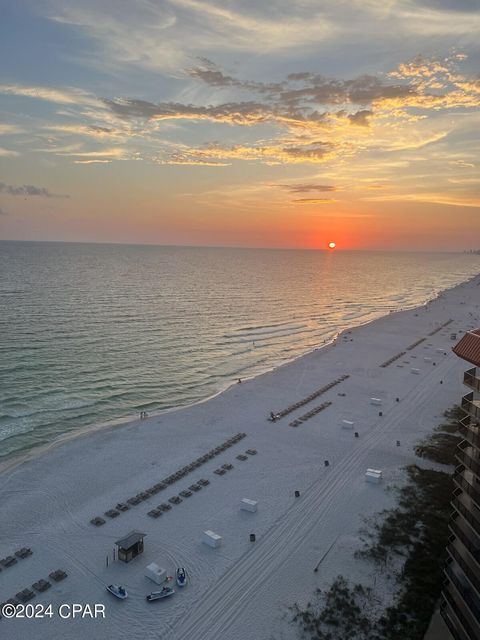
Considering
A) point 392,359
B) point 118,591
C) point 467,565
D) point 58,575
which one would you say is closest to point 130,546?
point 118,591

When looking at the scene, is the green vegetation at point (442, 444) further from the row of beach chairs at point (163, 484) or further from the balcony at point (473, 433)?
the balcony at point (473, 433)

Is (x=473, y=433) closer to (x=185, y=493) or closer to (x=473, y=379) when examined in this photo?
(x=473, y=379)

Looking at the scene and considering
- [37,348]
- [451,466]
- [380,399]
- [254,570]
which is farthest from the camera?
[37,348]

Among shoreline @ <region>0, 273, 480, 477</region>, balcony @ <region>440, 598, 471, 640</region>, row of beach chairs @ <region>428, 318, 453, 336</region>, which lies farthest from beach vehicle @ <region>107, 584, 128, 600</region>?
row of beach chairs @ <region>428, 318, 453, 336</region>

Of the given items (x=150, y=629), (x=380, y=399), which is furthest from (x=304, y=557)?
(x=380, y=399)

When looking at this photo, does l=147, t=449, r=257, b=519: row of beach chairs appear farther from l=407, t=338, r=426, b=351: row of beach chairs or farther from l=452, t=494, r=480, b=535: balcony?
l=407, t=338, r=426, b=351: row of beach chairs

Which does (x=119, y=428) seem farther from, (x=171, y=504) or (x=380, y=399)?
(x=380, y=399)
